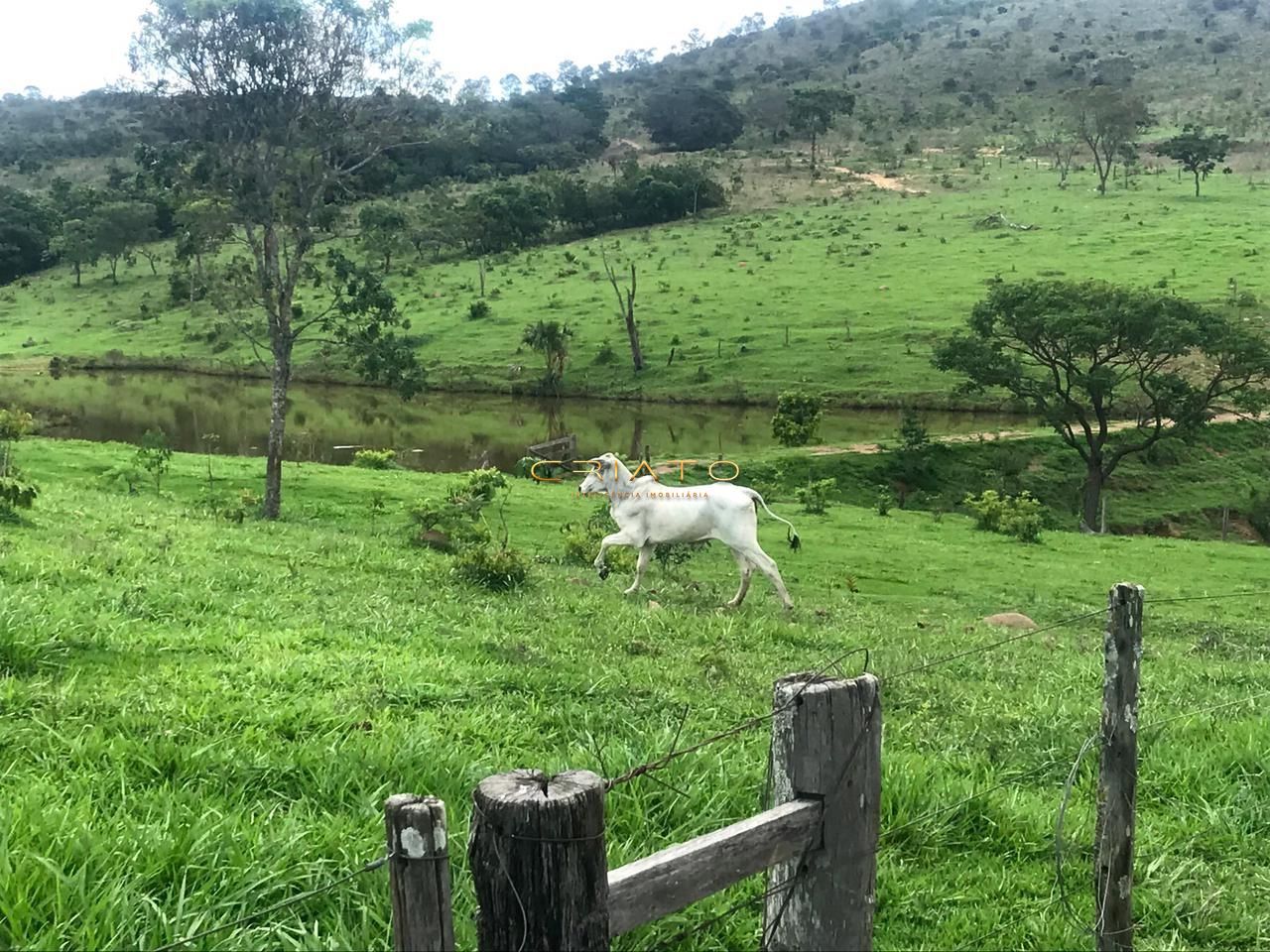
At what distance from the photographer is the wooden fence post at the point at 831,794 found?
9.90ft

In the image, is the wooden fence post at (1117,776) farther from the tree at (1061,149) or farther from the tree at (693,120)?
the tree at (693,120)

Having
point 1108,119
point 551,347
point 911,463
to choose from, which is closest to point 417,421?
point 551,347

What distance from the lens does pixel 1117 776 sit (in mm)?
3941

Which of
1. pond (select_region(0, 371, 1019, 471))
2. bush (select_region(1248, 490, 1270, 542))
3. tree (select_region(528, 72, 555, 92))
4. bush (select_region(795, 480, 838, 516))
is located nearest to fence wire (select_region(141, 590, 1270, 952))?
bush (select_region(795, 480, 838, 516))

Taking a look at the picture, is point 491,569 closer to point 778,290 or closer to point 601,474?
point 601,474

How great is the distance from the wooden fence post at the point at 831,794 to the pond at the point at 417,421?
32225 millimetres

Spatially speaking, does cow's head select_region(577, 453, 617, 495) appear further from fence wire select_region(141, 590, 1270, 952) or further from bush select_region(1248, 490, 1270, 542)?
bush select_region(1248, 490, 1270, 542)

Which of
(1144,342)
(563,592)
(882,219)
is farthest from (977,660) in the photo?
(882,219)

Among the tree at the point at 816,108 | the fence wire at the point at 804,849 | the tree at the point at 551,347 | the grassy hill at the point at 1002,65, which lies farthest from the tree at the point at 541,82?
the fence wire at the point at 804,849

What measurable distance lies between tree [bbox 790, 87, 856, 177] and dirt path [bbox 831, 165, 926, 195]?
7.11 metres

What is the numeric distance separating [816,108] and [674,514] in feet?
317

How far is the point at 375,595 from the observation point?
10344 mm

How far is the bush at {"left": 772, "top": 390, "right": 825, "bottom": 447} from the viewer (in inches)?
1371

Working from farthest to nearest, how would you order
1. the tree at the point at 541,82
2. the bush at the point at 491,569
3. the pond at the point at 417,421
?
1. the tree at the point at 541,82
2. the pond at the point at 417,421
3. the bush at the point at 491,569
